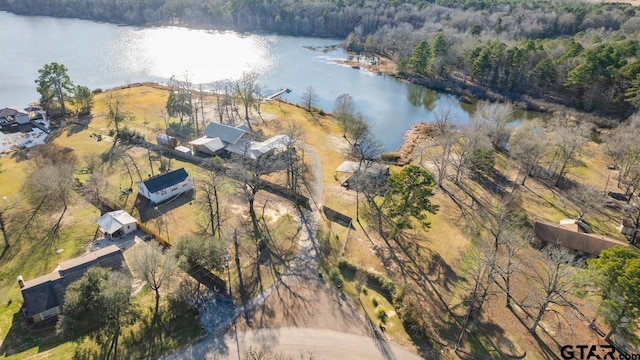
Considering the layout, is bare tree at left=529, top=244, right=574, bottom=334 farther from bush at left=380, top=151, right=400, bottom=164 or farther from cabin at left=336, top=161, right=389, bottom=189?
bush at left=380, top=151, right=400, bottom=164

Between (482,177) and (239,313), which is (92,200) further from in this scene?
(482,177)

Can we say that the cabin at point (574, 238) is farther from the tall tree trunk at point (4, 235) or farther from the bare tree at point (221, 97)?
the tall tree trunk at point (4, 235)

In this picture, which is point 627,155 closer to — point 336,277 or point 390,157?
point 390,157

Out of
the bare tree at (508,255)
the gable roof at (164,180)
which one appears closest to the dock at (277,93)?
the gable roof at (164,180)

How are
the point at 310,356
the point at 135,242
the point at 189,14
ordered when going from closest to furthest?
1. the point at 310,356
2. the point at 135,242
3. the point at 189,14

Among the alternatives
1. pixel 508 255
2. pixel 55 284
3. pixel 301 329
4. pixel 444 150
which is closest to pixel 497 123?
pixel 444 150

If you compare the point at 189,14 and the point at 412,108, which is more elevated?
the point at 189,14

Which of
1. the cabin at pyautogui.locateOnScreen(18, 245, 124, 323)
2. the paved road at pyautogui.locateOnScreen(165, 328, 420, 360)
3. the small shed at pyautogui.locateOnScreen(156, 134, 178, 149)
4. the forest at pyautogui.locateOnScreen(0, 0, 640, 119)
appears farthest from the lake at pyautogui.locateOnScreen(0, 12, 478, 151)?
the cabin at pyautogui.locateOnScreen(18, 245, 124, 323)

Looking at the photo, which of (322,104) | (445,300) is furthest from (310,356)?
(322,104)
